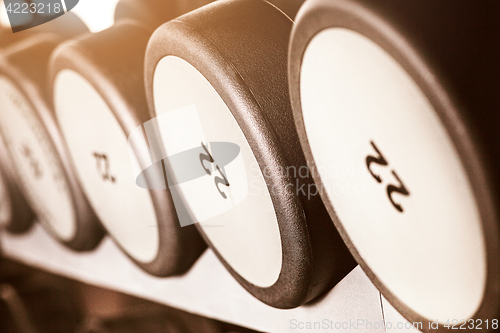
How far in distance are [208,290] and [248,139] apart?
0.30 m

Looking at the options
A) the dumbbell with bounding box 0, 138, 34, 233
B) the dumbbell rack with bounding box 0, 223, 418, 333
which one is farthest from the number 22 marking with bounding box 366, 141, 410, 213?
the dumbbell with bounding box 0, 138, 34, 233

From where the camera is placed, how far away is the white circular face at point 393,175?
0.24 m

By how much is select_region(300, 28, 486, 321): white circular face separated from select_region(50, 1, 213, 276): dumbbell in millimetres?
226

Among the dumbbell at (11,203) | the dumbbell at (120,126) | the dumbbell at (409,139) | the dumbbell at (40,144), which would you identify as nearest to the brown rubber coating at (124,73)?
the dumbbell at (120,126)

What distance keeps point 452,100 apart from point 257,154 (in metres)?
0.16

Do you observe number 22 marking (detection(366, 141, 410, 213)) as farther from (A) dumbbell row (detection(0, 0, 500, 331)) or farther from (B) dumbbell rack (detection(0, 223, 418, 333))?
(B) dumbbell rack (detection(0, 223, 418, 333))

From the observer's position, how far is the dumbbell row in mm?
241

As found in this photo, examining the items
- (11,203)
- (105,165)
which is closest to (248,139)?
(105,165)

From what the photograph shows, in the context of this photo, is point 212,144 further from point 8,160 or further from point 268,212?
point 8,160

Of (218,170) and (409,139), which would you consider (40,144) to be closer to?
(218,170)

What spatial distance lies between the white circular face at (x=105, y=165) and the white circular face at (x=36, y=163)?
0.07 metres

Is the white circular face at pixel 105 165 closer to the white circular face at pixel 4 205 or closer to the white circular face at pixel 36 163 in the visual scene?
the white circular face at pixel 36 163

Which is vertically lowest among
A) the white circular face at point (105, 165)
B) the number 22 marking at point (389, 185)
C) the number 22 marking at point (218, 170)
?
the white circular face at point (105, 165)

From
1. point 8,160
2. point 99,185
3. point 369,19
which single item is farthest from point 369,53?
point 8,160
